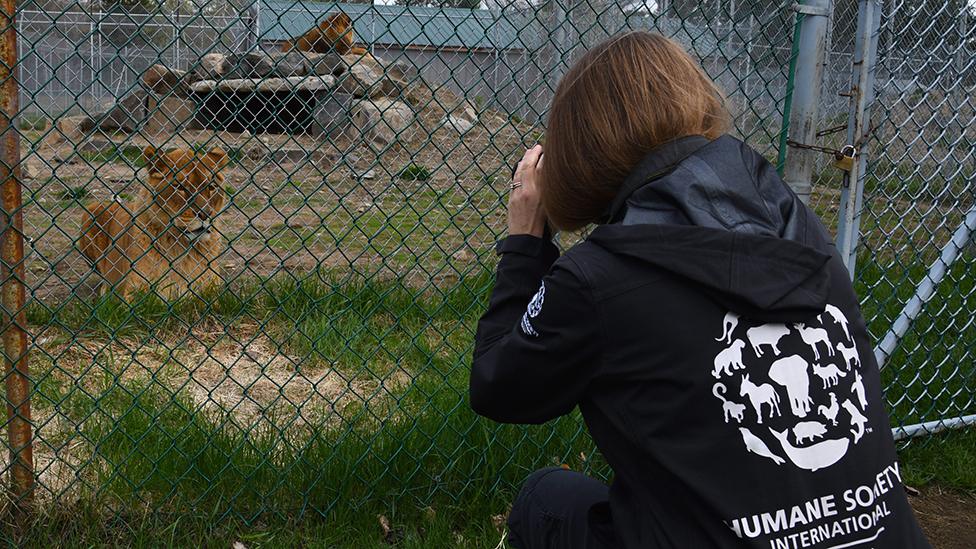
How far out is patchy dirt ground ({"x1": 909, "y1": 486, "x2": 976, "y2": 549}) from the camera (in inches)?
128

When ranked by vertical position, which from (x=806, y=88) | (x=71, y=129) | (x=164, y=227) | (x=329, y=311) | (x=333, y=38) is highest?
(x=806, y=88)

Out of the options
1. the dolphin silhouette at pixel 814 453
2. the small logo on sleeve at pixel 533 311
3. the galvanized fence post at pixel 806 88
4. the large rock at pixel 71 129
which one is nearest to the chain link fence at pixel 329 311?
the galvanized fence post at pixel 806 88

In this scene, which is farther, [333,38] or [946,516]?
[333,38]

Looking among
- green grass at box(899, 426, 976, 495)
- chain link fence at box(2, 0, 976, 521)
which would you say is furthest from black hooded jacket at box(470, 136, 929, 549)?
green grass at box(899, 426, 976, 495)

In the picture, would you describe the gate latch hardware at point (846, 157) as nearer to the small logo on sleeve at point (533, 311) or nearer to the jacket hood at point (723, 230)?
the jacket hood at point (723, 230)

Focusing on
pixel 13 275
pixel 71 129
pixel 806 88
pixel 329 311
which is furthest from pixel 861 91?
pixel 71 129

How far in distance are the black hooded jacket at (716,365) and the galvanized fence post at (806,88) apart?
1308 millimetres

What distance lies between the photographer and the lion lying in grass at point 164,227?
5270 mm

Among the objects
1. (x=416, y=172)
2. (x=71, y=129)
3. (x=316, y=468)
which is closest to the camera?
(x=316, y=468)

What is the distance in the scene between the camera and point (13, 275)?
2611 mm

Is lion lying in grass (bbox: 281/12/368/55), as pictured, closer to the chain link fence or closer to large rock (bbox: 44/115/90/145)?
the chain link fence

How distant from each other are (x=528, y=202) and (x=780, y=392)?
2.32 feet

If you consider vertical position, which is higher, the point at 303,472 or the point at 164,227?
the point at 303,472

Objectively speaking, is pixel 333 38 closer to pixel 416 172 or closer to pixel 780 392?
pixel 416 172
